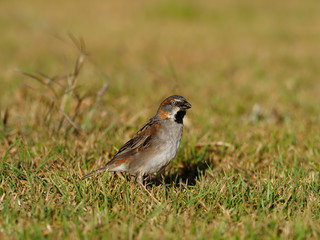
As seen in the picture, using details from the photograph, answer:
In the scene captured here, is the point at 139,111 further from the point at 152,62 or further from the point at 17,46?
the point at 17,46

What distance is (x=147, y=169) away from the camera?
4.41m

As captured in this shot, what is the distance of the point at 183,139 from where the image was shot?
229 inches

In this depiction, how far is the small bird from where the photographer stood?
4.39 meters

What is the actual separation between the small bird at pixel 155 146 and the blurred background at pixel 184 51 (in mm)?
988

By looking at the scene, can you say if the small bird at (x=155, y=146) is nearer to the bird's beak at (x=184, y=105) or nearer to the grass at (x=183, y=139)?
the bird's beak at (x=184, y=105)

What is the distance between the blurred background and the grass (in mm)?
59

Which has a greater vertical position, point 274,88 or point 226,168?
point 274,88

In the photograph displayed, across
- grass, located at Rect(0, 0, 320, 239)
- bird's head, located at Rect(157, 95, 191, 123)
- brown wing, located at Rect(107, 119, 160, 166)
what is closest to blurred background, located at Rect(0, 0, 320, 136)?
grass, located at Rect(0, 0, 320, 239)

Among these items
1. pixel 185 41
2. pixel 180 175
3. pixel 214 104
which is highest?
pixel 185 41

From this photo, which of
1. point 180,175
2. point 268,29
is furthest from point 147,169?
point 268,29

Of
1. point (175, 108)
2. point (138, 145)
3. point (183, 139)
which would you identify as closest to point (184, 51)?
point (183, 139)

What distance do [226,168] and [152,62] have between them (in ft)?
23.2

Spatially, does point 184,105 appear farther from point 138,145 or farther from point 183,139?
point 183,139

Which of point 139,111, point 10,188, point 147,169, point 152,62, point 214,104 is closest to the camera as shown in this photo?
point 10,188
